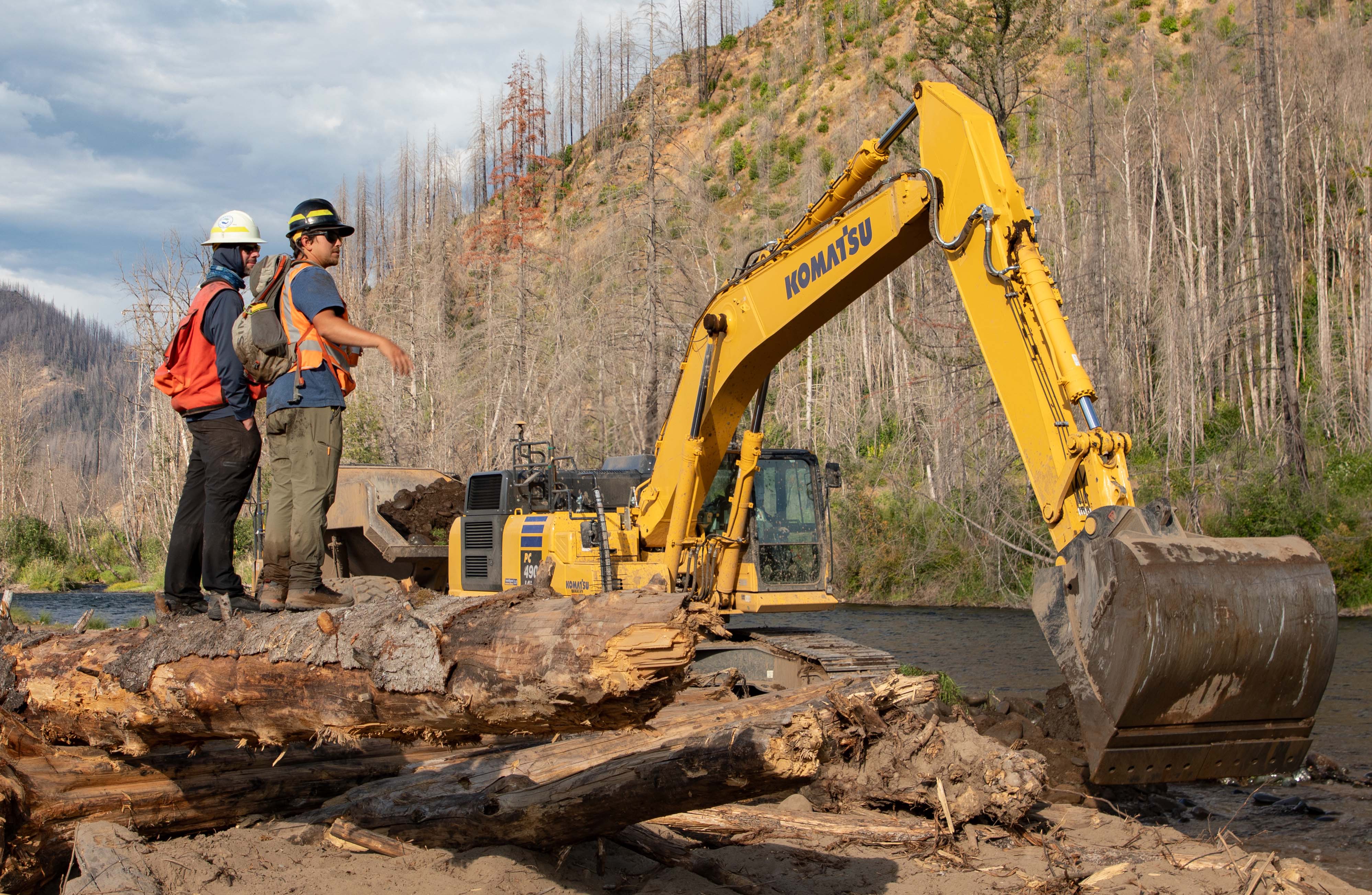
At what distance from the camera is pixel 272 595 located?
4945 mm

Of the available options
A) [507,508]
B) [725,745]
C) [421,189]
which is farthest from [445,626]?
[421,189]

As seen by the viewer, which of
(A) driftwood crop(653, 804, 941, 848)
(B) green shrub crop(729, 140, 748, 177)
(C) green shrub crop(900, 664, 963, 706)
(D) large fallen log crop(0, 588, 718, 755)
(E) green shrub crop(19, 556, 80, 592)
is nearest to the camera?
(D) large fallen log crop(0, 588, 718, 755)

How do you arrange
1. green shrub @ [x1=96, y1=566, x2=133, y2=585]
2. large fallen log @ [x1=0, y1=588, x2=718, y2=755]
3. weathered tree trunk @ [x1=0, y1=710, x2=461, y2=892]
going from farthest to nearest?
green shrub @ [x1=96, y1=566, x2=133, y2=585] < weathered tree trunk @ [x1=0, y1=710, x2=461, y2=892] < large fallen log @ [x1=0, y1=588, x2=718, y2=755]

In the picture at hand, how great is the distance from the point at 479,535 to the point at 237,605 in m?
5.61

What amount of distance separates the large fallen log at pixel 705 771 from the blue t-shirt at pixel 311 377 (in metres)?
2.04

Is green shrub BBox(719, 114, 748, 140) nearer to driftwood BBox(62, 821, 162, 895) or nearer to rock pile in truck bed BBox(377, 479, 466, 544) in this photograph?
rock pile in truck bed BBox(377, 479, 466, 544)

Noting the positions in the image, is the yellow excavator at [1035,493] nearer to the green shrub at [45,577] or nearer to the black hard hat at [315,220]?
the black hard hat at [315,220]

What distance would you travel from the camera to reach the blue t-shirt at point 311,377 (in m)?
5.02

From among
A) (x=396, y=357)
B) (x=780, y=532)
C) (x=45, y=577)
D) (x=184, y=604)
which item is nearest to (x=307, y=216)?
(x=396, y=357)

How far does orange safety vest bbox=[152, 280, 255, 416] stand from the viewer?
5.17 meters

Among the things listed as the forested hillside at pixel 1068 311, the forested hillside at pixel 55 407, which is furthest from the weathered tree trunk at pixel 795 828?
the forested hillside at pixel 55 407

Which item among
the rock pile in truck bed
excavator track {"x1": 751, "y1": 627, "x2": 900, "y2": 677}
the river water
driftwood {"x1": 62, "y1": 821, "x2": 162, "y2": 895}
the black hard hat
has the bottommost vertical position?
the river water

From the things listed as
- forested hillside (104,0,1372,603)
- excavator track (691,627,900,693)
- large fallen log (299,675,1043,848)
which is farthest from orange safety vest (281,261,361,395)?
forested hillside (104,0,1372,603)

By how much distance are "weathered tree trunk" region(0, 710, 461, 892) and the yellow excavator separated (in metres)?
1.56
